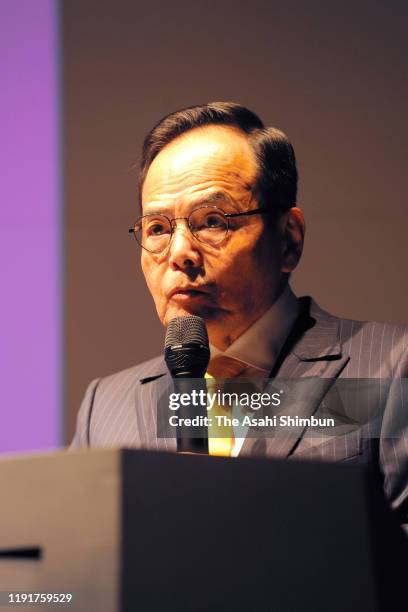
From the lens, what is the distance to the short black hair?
2213 mm

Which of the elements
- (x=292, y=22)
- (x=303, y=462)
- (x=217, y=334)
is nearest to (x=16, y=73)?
(x=292, y=22)

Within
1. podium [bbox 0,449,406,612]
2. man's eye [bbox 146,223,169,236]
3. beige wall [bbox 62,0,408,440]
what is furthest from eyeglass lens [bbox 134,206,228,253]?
podium [bbox 0,449,406,612]

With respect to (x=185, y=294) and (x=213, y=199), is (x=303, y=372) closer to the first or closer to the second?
(x=185, y=294)

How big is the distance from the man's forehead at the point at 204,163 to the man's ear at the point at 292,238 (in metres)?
0.17

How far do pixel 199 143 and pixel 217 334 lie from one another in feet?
1.57

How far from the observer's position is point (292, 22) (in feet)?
8.02

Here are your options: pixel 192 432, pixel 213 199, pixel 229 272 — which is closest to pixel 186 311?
pixel 229 272

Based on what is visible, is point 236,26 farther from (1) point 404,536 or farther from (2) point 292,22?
(1) point 404,536

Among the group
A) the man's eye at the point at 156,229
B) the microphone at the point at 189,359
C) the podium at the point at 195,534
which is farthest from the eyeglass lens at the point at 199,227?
the podium at the point at 195,534

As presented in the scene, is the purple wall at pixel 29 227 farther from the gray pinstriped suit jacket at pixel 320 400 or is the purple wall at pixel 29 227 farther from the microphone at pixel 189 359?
the microphone at pixel 189 359

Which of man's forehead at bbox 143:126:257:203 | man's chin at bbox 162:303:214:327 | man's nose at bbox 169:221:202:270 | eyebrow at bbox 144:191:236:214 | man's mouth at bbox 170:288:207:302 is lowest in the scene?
man's chin at bbox 162:303:214:327

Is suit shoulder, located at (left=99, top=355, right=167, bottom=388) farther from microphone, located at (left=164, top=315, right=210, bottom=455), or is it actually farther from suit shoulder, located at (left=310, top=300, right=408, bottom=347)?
microphone, located at (left=164, top=315, right=210, bottom=455)

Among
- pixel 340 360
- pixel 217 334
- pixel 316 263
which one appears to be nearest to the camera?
pixel 340 360

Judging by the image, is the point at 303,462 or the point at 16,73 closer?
the point at 303,462
